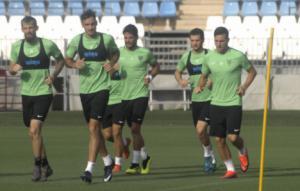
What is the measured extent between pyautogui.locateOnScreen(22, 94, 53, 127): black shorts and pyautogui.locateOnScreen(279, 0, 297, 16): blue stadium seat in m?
23.0

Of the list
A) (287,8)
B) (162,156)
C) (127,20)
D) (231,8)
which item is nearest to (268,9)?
(287,8)

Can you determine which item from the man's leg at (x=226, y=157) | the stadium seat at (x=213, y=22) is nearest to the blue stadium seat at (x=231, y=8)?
the stadium seat at (x=213, y=22)

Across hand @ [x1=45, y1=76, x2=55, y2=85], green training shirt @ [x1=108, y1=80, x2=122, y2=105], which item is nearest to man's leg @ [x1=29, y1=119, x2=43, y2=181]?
hand @ [x1=45, y1=76, x2=55, y2=85]

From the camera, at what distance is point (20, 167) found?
15469 millimetres

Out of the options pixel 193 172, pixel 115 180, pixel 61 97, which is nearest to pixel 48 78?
pixel 115 180

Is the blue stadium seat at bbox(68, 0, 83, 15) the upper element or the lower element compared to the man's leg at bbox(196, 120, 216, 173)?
upper

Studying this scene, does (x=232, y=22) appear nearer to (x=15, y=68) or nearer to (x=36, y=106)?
(x=36, y=106)

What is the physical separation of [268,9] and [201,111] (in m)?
21.5

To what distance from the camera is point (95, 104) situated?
13.5 meters

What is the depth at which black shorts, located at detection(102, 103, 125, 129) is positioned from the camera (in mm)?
15156

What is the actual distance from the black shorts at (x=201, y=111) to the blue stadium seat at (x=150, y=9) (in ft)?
70.1

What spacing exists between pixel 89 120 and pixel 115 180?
3.03ft

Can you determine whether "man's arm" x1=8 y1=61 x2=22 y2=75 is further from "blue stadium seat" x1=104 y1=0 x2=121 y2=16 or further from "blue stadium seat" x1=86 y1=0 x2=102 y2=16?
"blue stadium seat" x1=104 y1=0 x2=121 y2=16

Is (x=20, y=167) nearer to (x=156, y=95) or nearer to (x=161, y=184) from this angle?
(x=161, y=184)
